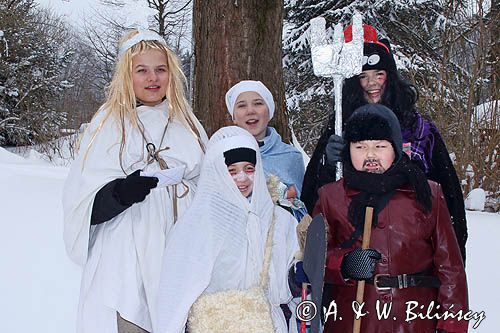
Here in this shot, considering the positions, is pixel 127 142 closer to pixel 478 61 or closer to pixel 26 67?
pixel 478 61

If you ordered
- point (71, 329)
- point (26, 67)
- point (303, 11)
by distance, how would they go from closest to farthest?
point (71, 329)
point (303, 11)
point (26, 67)

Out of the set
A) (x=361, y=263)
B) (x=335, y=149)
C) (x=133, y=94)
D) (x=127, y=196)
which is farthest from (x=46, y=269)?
(x=361, y=263)

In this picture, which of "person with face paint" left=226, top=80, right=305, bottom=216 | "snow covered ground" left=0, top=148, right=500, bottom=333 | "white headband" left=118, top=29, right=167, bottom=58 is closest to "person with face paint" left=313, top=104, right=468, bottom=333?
"person with face paint" left=226, top=80, right=305, bottom=216

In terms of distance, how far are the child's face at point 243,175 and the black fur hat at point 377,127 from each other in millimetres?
435

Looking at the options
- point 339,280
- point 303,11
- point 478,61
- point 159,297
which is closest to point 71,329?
point 159,297

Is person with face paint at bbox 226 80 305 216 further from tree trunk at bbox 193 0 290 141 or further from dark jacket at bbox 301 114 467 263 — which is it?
tree trunk at bbox 193 0 290 141

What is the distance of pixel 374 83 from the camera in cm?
282

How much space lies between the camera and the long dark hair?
2.75m

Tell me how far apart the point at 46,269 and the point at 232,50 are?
2773 millimetres

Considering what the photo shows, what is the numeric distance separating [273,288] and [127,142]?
84 centimetres

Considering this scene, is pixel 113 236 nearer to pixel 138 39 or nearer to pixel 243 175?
pixel 243 175

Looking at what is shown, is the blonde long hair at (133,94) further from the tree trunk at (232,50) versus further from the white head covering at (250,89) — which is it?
the tree trunk at (232,50)

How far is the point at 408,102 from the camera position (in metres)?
2.76

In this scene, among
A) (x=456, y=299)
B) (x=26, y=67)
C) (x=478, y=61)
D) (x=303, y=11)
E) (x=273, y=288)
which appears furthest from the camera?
(x=26, y=67)
